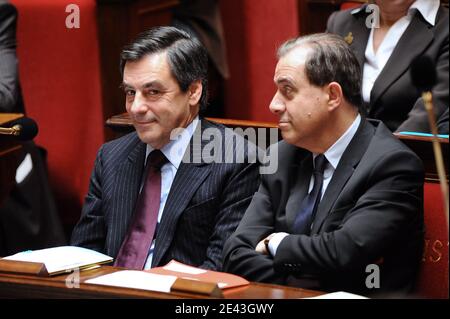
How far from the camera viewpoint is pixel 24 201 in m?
2.98

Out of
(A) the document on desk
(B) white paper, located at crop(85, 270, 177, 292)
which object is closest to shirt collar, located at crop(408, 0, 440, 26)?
(A) the document on desk

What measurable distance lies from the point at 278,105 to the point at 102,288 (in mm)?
533

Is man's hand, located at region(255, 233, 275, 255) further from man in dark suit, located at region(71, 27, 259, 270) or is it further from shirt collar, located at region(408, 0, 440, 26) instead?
shirt collar, located at region(408, 0, 440, 26)

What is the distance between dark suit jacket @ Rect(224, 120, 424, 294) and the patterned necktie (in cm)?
24

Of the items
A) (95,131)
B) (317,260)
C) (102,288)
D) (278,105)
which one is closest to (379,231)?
(317,260)

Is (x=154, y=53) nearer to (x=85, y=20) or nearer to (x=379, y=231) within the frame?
(x=379, y=231)

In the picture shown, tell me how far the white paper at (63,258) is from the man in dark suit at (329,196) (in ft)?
0.90

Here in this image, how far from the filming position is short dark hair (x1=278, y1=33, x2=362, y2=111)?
1.96m

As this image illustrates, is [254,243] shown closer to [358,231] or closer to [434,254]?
[358,231]

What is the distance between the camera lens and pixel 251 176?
2166mm

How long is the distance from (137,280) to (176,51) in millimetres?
640
